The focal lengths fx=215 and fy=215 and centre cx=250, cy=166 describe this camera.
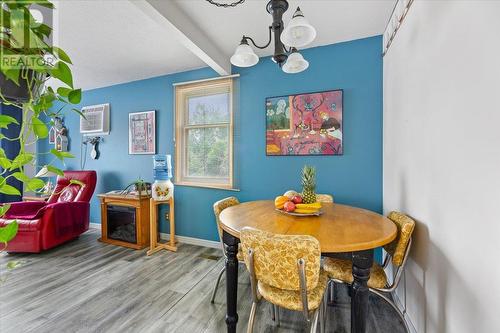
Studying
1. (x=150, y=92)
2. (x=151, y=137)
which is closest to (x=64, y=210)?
(x=151, y=137)

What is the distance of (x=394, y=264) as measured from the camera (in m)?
1.41

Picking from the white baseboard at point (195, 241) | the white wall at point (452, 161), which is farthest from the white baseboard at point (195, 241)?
the white wall at point (452, 161)

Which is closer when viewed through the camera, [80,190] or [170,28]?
[170,28]

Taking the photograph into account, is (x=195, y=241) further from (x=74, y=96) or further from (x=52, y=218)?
(x=74, y=96)

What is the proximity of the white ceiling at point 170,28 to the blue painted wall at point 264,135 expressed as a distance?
261 mm

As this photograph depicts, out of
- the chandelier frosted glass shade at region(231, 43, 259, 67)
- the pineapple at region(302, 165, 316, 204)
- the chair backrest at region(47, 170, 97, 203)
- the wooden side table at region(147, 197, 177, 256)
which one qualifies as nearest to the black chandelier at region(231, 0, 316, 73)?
the chandelier frosted glass shade at region(231, 43, 259, 67)

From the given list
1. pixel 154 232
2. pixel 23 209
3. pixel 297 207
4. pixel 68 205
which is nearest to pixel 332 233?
pixel 297 207

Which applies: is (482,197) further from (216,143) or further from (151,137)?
(151,137)

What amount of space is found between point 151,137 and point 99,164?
1330 mm

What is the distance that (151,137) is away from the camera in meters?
3.45

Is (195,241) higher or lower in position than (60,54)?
lower

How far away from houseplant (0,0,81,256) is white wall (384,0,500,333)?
4.76 feet

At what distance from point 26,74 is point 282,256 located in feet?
3.72

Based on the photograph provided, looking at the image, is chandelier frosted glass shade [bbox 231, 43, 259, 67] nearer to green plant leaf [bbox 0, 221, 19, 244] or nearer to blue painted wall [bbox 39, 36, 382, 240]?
blue painted wall [bbox 39, 36, 382, 240]
